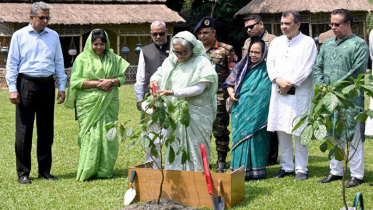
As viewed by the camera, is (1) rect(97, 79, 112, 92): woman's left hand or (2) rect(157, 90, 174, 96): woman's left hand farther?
(1) rect(97, 79, 112, 92): woman's left hand

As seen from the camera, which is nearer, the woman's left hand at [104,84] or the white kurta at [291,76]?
the white kurta at [291,76]

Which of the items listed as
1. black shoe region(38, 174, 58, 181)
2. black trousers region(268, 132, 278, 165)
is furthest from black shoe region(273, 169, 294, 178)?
black shoe region(38, 174, 58, 181)

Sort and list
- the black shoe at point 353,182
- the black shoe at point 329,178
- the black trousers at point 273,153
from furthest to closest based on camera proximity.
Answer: the black trousers at point 273,153
the black shoe at point 329,178
the black shoe at point 353,182

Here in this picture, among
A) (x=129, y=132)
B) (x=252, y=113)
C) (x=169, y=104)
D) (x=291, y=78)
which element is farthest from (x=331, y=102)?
(x=252, y=113)

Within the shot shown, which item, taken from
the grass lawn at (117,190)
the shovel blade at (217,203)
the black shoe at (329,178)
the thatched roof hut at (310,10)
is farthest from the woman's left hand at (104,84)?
the thatched roof hut at (310,10)

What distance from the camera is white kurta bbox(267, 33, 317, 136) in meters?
6.61

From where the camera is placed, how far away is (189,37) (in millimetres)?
5793

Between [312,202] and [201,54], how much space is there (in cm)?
185

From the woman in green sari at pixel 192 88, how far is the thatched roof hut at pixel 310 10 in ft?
57.1

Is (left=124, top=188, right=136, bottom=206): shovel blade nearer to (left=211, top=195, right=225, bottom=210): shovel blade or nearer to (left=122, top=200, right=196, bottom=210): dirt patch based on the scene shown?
(left=122, top=200, right=196, bottom=210): dirt patch

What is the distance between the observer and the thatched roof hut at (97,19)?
20.5 metres

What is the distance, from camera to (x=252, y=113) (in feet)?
22.3

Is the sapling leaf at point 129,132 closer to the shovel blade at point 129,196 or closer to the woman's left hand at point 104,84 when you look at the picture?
the shovel blade at point 129,196

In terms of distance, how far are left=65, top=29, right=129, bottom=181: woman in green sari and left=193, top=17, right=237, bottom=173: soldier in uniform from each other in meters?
1.19
